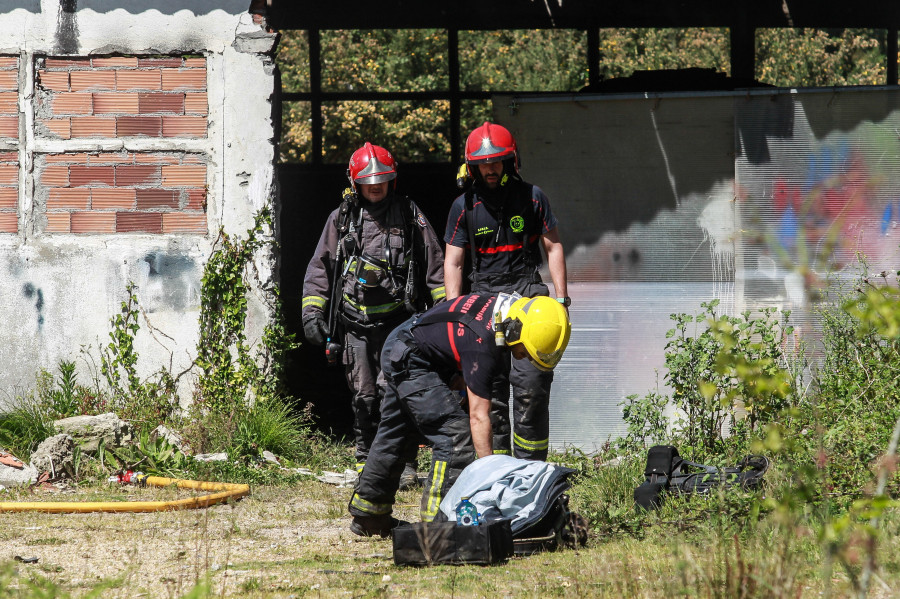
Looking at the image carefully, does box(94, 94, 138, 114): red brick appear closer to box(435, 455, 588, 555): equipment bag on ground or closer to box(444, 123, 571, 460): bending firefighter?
box(444, 123, 571, 460): bending firefighter

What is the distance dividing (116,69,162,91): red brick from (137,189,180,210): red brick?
0.70 meters

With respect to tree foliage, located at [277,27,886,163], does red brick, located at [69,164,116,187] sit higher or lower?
lower

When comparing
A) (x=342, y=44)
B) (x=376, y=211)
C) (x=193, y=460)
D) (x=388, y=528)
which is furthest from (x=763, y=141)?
(x=342, y=44)

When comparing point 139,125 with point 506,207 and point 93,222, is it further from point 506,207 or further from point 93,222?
point 506,207

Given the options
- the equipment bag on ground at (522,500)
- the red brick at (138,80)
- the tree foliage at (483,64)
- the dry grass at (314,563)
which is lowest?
the dry grass at (314,563)

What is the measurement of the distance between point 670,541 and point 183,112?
14.2ft

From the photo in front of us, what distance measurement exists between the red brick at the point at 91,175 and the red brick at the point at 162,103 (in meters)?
0.48

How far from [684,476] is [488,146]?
2.16 metres

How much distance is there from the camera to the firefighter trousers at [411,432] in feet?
14.3

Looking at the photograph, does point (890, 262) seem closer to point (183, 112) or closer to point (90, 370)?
point (183, 112)

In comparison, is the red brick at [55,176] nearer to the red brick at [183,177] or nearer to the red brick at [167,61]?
the red brick at [183,177]

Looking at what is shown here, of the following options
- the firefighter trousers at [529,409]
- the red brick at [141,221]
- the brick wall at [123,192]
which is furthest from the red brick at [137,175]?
the firefighter trousers at [529,409]

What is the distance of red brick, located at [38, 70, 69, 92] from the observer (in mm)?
6516

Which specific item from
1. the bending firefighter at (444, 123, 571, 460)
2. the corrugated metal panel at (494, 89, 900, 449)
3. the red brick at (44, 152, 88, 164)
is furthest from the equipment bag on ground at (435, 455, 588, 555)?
the red brick at (44, 152, 88, 164)
